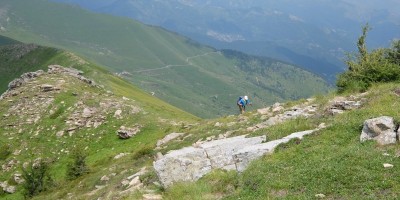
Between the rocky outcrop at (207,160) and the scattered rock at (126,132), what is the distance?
2689 cm

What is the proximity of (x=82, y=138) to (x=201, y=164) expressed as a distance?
31629mm

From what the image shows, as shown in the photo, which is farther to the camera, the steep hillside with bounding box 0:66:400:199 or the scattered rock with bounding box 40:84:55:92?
the scattered rock with bounding box 40:84:55:92

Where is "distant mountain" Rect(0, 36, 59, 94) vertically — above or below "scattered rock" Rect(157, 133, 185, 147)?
below

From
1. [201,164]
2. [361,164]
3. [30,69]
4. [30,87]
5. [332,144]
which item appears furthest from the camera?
[30,69]

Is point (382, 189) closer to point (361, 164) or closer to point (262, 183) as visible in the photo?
point (361, 164)

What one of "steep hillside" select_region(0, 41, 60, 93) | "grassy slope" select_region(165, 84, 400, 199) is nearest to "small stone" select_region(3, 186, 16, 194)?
"grassy slope" select_region(165, 84, 400, 199)

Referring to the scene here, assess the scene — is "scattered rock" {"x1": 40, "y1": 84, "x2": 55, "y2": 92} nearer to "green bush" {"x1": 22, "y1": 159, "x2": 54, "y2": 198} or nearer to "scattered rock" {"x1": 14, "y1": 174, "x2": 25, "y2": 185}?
"scattered rock" {"x1": 14, "y1": 174, "x2": 25, "y2": 185}

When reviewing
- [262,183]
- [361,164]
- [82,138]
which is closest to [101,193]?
[262,183]

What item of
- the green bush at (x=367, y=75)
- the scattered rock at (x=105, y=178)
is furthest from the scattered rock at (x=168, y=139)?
the green bush at (x=367, y=75)

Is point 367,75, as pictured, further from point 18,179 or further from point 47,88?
point 47,88

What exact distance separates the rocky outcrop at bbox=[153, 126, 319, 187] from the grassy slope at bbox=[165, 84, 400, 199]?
30.4 inches

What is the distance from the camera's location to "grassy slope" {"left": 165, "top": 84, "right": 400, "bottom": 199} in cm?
1504

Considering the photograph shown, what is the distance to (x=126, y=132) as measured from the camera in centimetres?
4872

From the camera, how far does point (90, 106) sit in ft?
182
